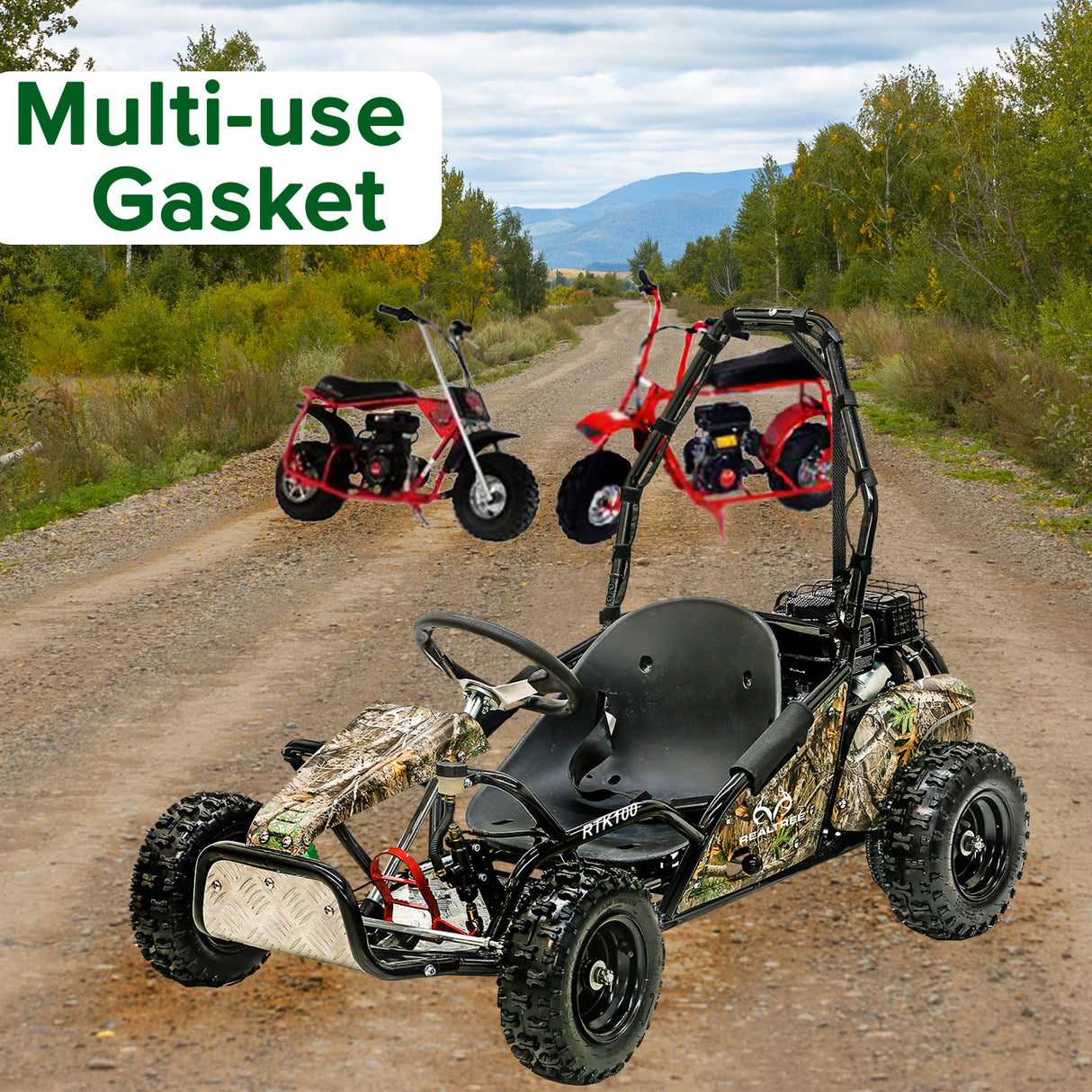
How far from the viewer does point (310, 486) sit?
32.8 ft

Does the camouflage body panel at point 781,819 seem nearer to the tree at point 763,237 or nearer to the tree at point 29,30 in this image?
the tree at point 29,30

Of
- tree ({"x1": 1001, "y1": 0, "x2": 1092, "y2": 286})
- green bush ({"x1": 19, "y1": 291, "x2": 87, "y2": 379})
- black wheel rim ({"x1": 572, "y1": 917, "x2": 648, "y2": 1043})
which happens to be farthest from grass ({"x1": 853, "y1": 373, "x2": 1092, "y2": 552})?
green bush ({"x1": 19, "y1": 291, "x2": 87, "y2": 379})

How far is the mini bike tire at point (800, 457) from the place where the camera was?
7086 millimetres

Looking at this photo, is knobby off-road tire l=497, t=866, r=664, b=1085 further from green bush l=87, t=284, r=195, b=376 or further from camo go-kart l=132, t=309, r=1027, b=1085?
green bush l=87, t=284, r=195, b=376

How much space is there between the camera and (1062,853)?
5.29m

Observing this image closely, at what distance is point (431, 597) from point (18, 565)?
4.08 meters

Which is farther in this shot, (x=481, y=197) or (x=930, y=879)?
(x=481, y=197)

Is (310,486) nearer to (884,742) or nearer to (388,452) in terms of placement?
(388,452)

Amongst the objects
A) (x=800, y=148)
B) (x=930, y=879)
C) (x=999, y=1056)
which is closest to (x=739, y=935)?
(x=930, y=879)

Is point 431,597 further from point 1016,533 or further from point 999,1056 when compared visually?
point 999,1056

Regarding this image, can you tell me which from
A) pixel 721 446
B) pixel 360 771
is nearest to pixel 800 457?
pixel 721 446

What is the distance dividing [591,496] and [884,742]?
3284mm

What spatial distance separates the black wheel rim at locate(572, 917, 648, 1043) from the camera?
12.2ft

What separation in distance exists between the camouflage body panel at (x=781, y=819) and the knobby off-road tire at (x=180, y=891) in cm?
152
